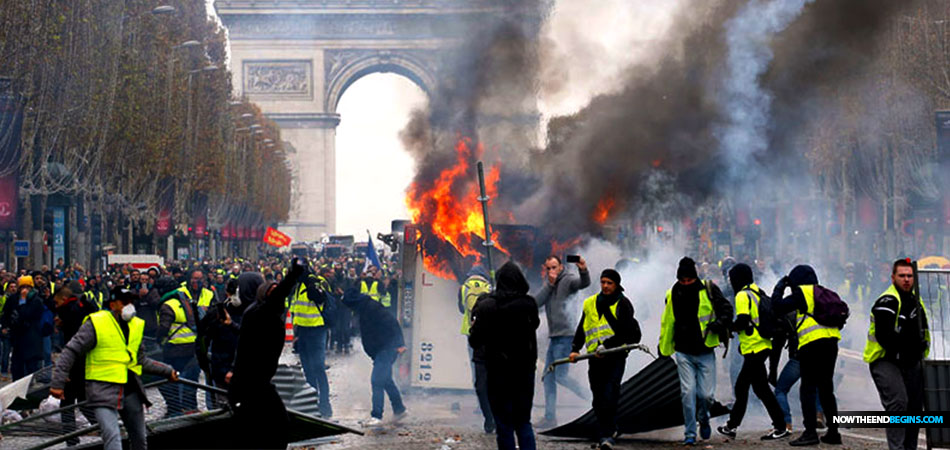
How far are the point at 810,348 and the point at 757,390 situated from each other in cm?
67

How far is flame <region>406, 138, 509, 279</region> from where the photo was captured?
15.1m

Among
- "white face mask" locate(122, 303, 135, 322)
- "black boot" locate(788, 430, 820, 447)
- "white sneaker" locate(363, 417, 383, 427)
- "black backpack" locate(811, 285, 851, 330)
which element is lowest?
"white sneaker" locate(363, 417, 383, 427)

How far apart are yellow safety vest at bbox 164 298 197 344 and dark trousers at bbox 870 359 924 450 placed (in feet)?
21.0

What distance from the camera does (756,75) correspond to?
1888cm

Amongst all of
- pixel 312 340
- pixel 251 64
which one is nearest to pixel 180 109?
pixel 312 340

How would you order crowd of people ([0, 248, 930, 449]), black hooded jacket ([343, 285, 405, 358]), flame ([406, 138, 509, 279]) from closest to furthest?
crowd of people ([0, 248, 930, 449]) < black hooded jacket ([343, 285, 405, 358]) < flame ([406, 138, 509, 279])

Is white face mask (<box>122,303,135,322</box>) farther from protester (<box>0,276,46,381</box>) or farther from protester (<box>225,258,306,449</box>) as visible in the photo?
protester (<box>0,276,46,381</box>)

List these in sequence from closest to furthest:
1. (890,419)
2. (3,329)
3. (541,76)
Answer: (890,419), (3,329), (541,76)

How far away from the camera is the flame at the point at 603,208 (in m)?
19.6

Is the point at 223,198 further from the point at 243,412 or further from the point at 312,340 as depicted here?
the point at 243,412

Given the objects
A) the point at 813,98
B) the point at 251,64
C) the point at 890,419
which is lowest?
the point at 890,419

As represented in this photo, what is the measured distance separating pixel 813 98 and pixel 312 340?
975cm

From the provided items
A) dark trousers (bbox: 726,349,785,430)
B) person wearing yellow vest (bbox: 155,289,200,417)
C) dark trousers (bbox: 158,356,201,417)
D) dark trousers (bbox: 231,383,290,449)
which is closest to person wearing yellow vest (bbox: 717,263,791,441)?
dark trousers (bbox: 726,349,785,430)

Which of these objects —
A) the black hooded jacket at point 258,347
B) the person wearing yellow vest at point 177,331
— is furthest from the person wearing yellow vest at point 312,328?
the black hooded jacket at point 258,347
